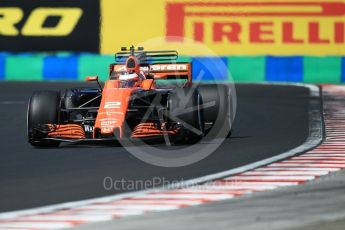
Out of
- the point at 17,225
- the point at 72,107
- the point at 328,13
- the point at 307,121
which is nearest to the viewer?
the point at 17,225

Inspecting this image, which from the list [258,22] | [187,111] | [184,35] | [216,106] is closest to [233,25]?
[258,22]

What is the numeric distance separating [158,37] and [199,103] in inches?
595

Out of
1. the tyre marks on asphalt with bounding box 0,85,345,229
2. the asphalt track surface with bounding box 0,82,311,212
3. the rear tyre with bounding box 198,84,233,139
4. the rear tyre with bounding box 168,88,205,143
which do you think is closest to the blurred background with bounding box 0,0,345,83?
the asphalt track surface with bounding box 0,82,311,212

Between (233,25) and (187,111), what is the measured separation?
49.9 feet

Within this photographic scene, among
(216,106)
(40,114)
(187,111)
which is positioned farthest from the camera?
(216,106)

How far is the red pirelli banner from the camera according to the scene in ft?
91.0

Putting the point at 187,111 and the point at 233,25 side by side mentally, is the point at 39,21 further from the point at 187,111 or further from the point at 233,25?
the point at 187,111

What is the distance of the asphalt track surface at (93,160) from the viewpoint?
30.7ft

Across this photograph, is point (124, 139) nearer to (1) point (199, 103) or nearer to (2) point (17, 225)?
(1) point (199, 103)

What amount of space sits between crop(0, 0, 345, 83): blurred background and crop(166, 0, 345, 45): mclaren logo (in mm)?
25

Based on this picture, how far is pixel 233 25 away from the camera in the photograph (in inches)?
1108

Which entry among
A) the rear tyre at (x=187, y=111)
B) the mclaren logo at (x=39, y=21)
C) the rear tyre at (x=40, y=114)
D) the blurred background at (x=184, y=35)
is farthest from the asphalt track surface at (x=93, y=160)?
the mclaren logo at (x=39, y=21)

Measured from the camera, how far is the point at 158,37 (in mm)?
28312

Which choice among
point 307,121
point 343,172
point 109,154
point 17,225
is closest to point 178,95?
point 109,154
